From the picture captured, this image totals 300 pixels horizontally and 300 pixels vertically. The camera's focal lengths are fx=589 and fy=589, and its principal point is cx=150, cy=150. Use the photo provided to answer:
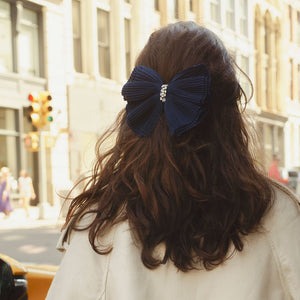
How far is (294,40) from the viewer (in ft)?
132

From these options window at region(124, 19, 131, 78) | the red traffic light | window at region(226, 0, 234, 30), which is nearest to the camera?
the red traffic light

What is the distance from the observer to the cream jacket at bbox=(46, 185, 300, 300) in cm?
132

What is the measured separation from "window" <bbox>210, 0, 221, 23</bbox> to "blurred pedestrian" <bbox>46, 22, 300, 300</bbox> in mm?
28635

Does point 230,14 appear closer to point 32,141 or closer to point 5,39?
point 5,39

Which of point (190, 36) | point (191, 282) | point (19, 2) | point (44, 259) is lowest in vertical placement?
point (44, 259)

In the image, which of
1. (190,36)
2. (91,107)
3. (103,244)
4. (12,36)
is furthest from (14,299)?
(91,107)

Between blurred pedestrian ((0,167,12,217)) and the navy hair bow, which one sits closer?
the navy hair bow

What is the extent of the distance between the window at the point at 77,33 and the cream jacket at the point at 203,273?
19.6m

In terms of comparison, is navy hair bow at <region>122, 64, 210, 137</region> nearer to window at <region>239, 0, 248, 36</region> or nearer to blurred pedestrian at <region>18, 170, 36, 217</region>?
blurred pedestrian at <region>18, 170, 36, 217</region>

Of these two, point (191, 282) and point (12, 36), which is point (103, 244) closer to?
point (191, 282)

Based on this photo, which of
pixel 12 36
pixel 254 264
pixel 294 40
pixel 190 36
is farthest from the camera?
pixel 294 40

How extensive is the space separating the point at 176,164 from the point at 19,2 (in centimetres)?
1800

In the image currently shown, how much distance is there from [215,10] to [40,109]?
60.1 ft

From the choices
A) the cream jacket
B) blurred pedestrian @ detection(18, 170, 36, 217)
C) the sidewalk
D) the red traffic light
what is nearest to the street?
the sidewalk
